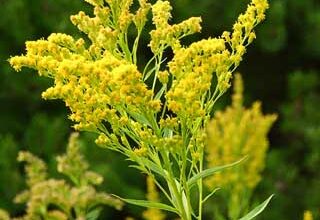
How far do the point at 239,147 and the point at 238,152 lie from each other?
2 centimetres

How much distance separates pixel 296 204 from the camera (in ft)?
18.4

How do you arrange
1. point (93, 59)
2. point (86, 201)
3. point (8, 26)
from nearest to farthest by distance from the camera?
point (93, 59)
point (86, 201)
point (8, 26)

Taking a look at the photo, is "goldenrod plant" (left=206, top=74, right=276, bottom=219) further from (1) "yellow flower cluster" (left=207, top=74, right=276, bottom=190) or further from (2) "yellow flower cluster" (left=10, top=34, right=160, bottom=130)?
(2) "yellow flower cluster" (left=10, top=34, right=160, bottom=130)

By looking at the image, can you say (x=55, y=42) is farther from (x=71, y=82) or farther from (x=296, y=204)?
(x=296, y=204)

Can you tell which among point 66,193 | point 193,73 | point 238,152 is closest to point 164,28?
point 193,73

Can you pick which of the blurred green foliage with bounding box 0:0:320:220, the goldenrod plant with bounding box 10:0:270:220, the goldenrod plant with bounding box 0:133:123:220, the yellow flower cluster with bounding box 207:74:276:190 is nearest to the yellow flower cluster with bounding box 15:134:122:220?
the goldenrod plant with bounding box 0:133:123:220

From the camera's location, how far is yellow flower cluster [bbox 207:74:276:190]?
3.52m

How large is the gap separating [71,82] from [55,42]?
0.15m

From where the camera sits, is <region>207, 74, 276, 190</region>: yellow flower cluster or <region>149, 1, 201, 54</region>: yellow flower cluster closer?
<region>149, 1, 201, 54</region>: yellow flower cluster

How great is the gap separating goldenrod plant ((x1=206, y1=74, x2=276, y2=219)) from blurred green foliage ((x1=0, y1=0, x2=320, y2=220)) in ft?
4.16

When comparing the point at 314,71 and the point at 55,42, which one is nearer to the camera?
the point at 55,42

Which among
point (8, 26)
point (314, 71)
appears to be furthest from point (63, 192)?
point (314, 71)

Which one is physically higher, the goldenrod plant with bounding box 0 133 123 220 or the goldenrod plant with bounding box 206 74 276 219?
the goldenrod plant with bounding box 206 74 276 219

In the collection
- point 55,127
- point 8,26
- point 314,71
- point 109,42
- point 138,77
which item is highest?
Result: point 314,71
